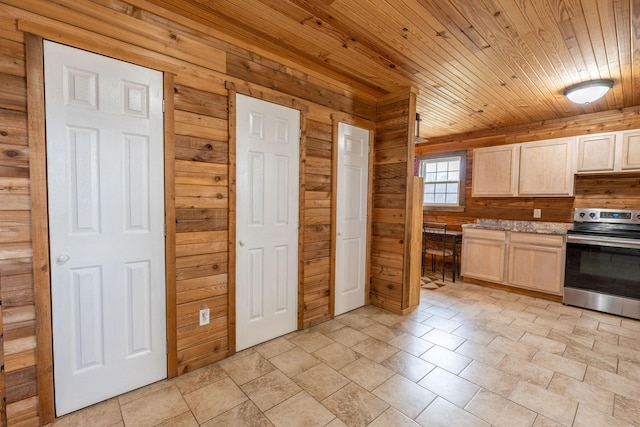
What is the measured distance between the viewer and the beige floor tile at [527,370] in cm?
205

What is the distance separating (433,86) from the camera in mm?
3090

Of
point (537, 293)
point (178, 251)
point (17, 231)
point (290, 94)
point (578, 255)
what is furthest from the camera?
point (537, 293)

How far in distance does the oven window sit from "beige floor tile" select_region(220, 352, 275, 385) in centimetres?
372

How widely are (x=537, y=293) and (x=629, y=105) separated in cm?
259

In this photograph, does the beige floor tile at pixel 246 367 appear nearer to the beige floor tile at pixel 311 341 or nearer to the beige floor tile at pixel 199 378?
the beige floor tile at pixel 199 378

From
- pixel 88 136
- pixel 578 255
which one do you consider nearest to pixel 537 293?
pixel 578 255

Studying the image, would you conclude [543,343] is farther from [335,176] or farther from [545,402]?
[335,176]

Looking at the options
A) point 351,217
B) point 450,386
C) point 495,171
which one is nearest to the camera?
point 450,386

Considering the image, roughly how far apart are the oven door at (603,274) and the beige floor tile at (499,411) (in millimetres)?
2511

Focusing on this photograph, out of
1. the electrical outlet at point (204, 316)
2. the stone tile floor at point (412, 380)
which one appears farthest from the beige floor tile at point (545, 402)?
the electrical outlet at point (204, 316)

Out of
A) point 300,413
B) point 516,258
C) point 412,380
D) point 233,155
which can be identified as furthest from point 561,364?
point 233,155

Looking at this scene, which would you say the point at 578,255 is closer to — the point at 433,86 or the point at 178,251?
the point at 433,86

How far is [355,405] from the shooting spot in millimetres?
A: 1784

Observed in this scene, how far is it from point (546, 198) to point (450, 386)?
3531 mm
